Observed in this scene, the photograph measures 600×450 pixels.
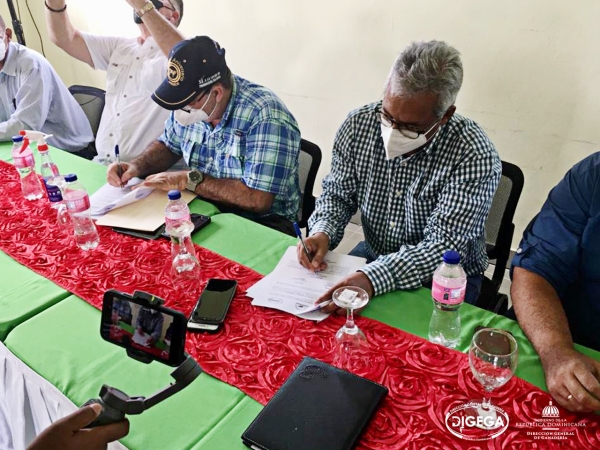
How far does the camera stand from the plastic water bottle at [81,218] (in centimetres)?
155

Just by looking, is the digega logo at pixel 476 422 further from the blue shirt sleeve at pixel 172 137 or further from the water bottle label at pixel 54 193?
the blue shirt sleeve at pixel 172 137

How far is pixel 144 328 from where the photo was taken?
0.87 metres

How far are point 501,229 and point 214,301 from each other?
1098 mm

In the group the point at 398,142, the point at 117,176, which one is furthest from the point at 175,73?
the point at 398,142

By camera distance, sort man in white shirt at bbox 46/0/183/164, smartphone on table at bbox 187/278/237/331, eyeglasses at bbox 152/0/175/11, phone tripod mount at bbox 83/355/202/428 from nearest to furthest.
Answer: phone tripod mount at bbox 83/355/202/428 < smartphone on table at bbox 187/278/237/331 < eyeglasses at bbox 152/0/175/11 < man in white shirt at bbox 46/0/183/164

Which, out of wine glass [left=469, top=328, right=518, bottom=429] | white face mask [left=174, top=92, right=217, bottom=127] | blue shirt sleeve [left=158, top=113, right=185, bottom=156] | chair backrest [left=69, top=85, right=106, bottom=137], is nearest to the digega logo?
wine glass [left=469, top=328, right=518, bottom=429]

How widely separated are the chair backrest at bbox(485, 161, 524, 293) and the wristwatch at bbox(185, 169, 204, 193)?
1.09 meters

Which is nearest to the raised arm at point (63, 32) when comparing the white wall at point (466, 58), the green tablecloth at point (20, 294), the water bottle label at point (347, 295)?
the white wall at point (466, 58)

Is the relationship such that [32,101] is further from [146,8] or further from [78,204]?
[78,204]

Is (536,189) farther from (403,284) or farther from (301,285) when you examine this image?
(301,285)

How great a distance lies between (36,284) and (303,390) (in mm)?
861

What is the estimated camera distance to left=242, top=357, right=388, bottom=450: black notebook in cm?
87

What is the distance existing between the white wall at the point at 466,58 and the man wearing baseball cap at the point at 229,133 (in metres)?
1.10

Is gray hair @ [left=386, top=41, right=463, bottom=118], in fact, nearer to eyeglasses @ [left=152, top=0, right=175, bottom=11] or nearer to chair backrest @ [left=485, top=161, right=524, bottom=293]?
chair backrest @ [left=485, top=161, right=524, bottom=293]
